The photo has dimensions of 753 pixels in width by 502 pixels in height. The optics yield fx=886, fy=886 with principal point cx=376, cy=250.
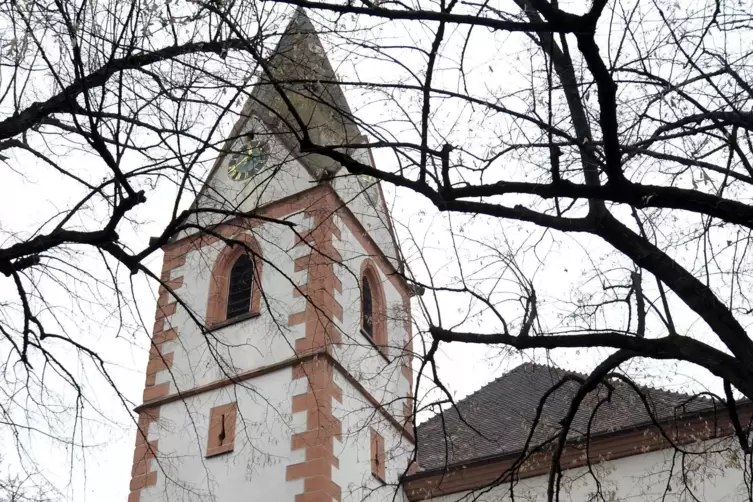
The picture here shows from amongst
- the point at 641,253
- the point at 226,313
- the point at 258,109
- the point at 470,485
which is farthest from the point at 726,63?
the point at 226,313

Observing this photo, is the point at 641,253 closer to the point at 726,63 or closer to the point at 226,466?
the point at 726,63

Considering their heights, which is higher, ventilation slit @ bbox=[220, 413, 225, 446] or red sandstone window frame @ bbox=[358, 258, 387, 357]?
red sandstone window frame @ bbox=[358, 258, 387, 357]

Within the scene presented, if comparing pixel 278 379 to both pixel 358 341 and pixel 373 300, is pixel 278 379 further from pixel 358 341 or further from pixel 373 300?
pixel 373 300

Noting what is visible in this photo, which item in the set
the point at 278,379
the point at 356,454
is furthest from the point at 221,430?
the point at 356,454

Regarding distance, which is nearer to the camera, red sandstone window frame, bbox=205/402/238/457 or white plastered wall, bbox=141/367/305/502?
white plastered wall, bbox=141/367/305/502

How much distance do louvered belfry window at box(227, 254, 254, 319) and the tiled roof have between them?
321cm

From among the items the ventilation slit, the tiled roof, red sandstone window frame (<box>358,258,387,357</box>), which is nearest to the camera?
the ventilation slit

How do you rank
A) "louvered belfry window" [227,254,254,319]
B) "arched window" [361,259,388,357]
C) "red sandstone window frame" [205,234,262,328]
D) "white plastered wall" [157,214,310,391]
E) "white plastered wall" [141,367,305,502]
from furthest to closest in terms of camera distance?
"arched window" [361,259,388,357], "louvered belfry window" [227,254,254,319], "red sandstone window frame" [205,234,262,328], "white plastered wall" [157,214,310,391], "white plastered wall" [141,367,305,502]

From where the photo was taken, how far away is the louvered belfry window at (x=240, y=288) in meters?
12.9

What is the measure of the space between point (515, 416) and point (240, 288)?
A: 4623 mm

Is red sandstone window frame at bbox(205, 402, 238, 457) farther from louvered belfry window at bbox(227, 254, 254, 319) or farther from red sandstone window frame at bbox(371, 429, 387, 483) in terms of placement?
red sandstone window frame at bbox(371, 429, 387, 483)

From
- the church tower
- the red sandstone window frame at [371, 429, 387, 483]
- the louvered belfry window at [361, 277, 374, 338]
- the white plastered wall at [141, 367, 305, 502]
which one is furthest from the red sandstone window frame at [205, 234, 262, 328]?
the red sandstone window frame at [371, 429, 387, 483]

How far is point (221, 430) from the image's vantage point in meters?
11.6

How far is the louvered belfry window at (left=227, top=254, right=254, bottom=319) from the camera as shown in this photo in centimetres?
1293
